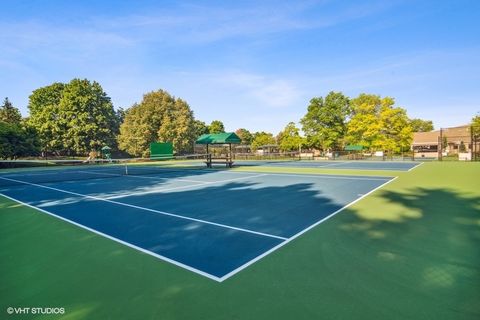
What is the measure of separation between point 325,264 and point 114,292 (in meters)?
3.01

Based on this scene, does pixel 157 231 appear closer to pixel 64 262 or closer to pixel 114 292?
pixel 64 262

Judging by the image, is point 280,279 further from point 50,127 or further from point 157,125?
point 50,127

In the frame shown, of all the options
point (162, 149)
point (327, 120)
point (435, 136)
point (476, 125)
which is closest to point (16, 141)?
point (162, 149)

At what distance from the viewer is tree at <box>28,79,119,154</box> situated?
145ft

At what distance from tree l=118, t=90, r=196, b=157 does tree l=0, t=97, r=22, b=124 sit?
105ft

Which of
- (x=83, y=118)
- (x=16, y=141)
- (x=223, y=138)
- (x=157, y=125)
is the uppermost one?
(x=83, y=118)

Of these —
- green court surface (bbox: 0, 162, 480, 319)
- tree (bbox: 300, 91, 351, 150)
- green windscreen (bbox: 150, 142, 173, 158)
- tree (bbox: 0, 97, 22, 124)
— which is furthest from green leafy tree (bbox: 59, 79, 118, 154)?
green court surface (bbox: 0, 162, 480, 319)

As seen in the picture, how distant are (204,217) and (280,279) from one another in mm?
3756

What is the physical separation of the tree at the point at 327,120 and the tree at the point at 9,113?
66.5 meters

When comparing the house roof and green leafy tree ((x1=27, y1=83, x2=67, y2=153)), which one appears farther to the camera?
the house roof

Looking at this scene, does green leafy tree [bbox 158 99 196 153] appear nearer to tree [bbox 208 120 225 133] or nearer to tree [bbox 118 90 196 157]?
tree [bbox 118 90 196 157]

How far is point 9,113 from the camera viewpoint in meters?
63.2

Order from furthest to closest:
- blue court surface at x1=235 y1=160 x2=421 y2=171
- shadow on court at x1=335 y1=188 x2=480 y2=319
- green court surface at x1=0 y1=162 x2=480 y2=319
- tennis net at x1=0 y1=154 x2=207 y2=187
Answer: blue court surface at x1=235 y1=160 x2=421 y2=171 < tennis net at x1=0 y1=154 x2=207 y2=187 < shadow on court at x1=335 y1=188 x2=480 y2=319 < green court surface at x1=0 y1=162 x2=480 y2=319

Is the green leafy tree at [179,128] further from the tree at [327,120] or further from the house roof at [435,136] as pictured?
the house roof at [435,136]
